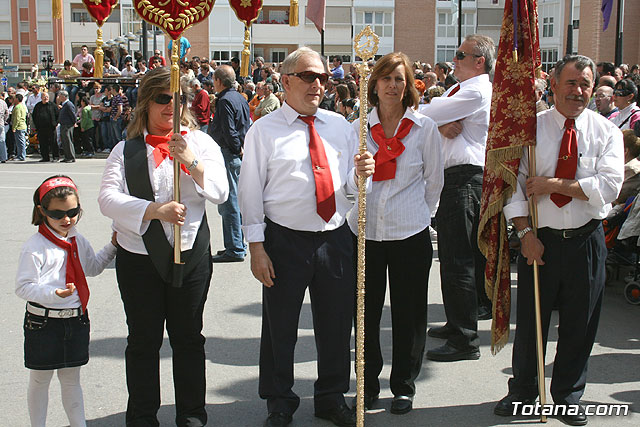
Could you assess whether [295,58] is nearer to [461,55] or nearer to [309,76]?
[309,76]

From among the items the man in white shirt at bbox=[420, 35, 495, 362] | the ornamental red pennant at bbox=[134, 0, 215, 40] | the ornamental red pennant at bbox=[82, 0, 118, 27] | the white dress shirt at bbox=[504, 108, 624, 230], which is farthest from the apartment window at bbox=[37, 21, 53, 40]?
the white dress shirt at bbox=[504, 108, 624, 230]

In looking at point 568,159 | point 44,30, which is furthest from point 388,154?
point 44,30

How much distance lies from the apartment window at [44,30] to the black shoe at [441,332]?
234 feet

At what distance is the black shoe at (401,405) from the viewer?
4703mm

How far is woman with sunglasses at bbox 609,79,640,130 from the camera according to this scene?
28.0 feet

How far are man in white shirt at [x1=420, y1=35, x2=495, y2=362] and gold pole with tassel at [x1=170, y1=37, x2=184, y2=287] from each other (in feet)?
7.47

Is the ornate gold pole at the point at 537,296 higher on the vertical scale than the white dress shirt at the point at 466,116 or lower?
lower

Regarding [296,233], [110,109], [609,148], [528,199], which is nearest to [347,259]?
[296,233]

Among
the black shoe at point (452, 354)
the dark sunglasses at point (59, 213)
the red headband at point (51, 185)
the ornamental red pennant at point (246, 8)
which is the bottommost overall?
the black shoe at point (452, 354)

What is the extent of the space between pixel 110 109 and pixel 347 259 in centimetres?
1699

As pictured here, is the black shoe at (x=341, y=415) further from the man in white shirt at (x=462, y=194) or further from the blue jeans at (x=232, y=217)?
the blue jeans at (x=232, y=217)

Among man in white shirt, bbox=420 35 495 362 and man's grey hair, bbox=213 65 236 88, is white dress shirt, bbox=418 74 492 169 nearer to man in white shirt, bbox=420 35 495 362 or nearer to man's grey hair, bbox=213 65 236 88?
man in white shirt, bbox=420 35 495 362

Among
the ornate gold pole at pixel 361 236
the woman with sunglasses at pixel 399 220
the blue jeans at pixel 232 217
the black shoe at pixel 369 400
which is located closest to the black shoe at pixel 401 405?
the woman with sunglasses at pixel 399 220

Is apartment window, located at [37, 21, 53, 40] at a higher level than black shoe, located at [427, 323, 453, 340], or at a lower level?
higher
